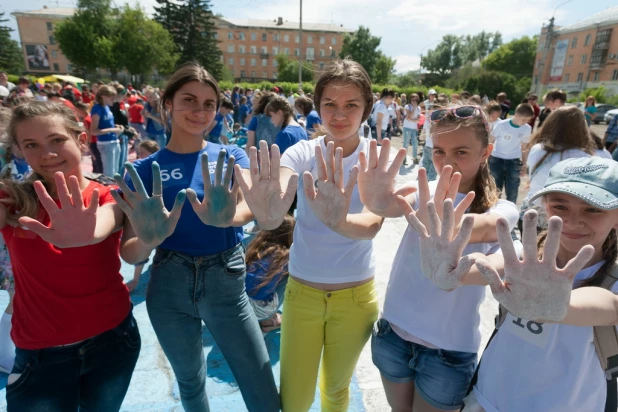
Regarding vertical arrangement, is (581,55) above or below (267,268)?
above

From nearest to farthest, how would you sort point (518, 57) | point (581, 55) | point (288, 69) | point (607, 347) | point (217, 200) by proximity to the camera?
point (607, 347) → point (217, 200) → point (581, 55) → point (518, 57) → point (288, 69)

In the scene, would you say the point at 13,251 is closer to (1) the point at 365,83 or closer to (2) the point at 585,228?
(1) the point at 365,83

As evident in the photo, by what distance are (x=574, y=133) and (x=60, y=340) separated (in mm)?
4024

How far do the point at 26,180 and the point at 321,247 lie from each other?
124 centimetres

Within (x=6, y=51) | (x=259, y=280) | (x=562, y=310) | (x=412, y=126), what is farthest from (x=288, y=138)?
(x=6, y=51)

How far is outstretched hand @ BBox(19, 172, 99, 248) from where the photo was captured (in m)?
1.20

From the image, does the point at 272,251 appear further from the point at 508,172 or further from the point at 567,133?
the point at 508,172

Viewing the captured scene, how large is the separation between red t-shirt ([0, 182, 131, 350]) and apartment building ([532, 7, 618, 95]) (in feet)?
162

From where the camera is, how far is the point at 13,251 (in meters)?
1.41

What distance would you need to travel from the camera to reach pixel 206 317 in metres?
1.66

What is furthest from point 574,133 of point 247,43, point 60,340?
point 247,43

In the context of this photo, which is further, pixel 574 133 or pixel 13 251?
pixel 574 133

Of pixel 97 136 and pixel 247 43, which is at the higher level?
pixel 247 43

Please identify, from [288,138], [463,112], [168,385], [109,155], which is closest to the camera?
[463,112]
